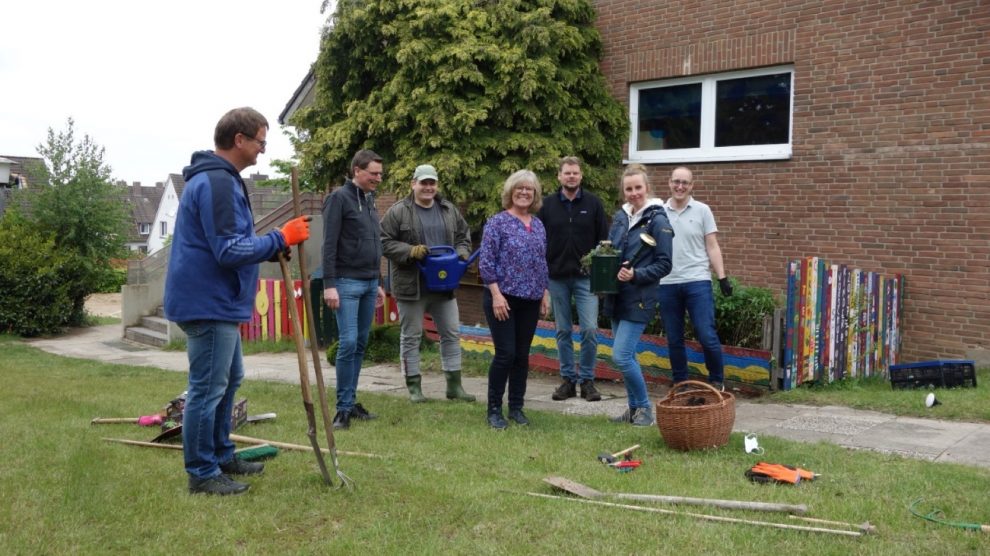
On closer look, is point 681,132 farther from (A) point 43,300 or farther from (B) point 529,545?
(A) point 43,300

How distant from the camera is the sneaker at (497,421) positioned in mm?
6172

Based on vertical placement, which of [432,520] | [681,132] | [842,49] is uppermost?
[842,49]

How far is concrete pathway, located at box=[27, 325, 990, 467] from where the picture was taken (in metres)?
5.54

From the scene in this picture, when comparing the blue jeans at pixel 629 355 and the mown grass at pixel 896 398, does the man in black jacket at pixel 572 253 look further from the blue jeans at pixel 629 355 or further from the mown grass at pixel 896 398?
the mown grass at pixel 896 398

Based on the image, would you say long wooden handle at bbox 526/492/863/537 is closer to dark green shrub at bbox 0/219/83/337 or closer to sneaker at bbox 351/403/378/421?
sneaker at bbox 351/403/378/421

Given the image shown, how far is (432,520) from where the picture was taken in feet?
13.5

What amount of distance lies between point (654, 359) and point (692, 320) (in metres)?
1.45

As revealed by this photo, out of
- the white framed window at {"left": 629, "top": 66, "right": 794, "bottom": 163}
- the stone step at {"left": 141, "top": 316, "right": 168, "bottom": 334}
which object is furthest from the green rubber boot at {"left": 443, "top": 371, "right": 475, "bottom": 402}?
the stone step at {"left": 141, "top": 316, "right": 168, "bottom": 334}

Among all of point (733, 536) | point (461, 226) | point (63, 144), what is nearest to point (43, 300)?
point (63, 144)

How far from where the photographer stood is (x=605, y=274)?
6.17 meters

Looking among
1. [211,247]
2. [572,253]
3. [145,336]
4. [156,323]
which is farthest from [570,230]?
[156,323]

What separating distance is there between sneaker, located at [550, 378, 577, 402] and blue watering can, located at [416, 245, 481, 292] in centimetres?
132

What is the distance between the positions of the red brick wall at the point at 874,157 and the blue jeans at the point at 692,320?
3.10 metres

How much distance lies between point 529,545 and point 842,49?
714 cm
